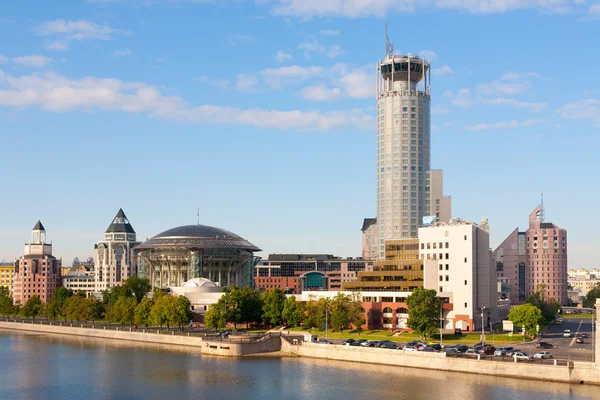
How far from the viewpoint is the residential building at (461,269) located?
181875 millimetres

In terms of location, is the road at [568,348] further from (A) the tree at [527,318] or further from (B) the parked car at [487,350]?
(B) the parked car at [487,350]

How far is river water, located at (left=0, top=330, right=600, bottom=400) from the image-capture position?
4277 inches

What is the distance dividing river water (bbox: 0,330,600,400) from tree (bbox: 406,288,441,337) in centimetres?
2591

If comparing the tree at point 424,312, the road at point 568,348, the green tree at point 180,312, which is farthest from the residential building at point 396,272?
the green tree at point 180,312

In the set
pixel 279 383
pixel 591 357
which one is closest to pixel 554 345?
pixel 591 357

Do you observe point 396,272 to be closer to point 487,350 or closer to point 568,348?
point 568,348

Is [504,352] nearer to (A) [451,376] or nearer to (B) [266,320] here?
(A) [451,376]

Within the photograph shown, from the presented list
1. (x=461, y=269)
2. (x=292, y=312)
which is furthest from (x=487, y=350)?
(x=292, y=312)

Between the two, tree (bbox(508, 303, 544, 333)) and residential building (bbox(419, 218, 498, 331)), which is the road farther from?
residential building (bbox(419, 218, 498, 331))

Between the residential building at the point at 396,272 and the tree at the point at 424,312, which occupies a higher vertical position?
the residential building at the point at 396,272

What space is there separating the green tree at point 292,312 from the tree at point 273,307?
3.88 m

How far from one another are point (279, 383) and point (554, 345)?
63147 mm

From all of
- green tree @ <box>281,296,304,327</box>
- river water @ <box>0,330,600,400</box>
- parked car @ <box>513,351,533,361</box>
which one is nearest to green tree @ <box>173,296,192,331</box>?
green tree @ <box>281,296,304,327</box>

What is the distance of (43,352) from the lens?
165000 millimetres
